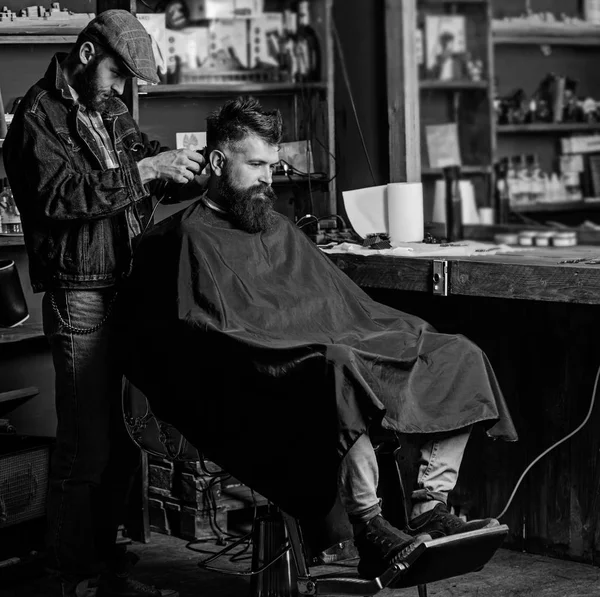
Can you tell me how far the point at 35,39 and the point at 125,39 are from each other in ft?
3.41

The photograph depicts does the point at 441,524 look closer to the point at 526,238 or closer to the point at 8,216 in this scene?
the point at 8,216

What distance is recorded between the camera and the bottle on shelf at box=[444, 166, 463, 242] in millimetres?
5875

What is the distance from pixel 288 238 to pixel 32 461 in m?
1.12

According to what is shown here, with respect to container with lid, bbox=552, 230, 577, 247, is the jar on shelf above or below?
above

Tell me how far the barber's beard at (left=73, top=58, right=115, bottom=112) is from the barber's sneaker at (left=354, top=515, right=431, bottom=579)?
4.52 feet

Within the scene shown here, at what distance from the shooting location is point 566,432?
347 cm

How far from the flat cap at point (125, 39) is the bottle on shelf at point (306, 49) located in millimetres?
1658

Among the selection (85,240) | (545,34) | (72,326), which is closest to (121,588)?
(72,326)

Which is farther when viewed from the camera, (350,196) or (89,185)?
(350,196)

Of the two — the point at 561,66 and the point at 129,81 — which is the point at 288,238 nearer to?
the point at 129,81

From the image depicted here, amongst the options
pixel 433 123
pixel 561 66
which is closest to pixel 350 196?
pixel 433 123

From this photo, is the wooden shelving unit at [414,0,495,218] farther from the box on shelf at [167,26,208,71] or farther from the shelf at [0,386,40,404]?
the shelf at [0,386,40,404]

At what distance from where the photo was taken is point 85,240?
2.99m

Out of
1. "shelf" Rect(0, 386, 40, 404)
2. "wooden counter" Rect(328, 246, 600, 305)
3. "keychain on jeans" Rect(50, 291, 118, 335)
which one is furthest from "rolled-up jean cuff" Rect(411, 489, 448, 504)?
"shelf" Rect(0, 386, 40, 404)
